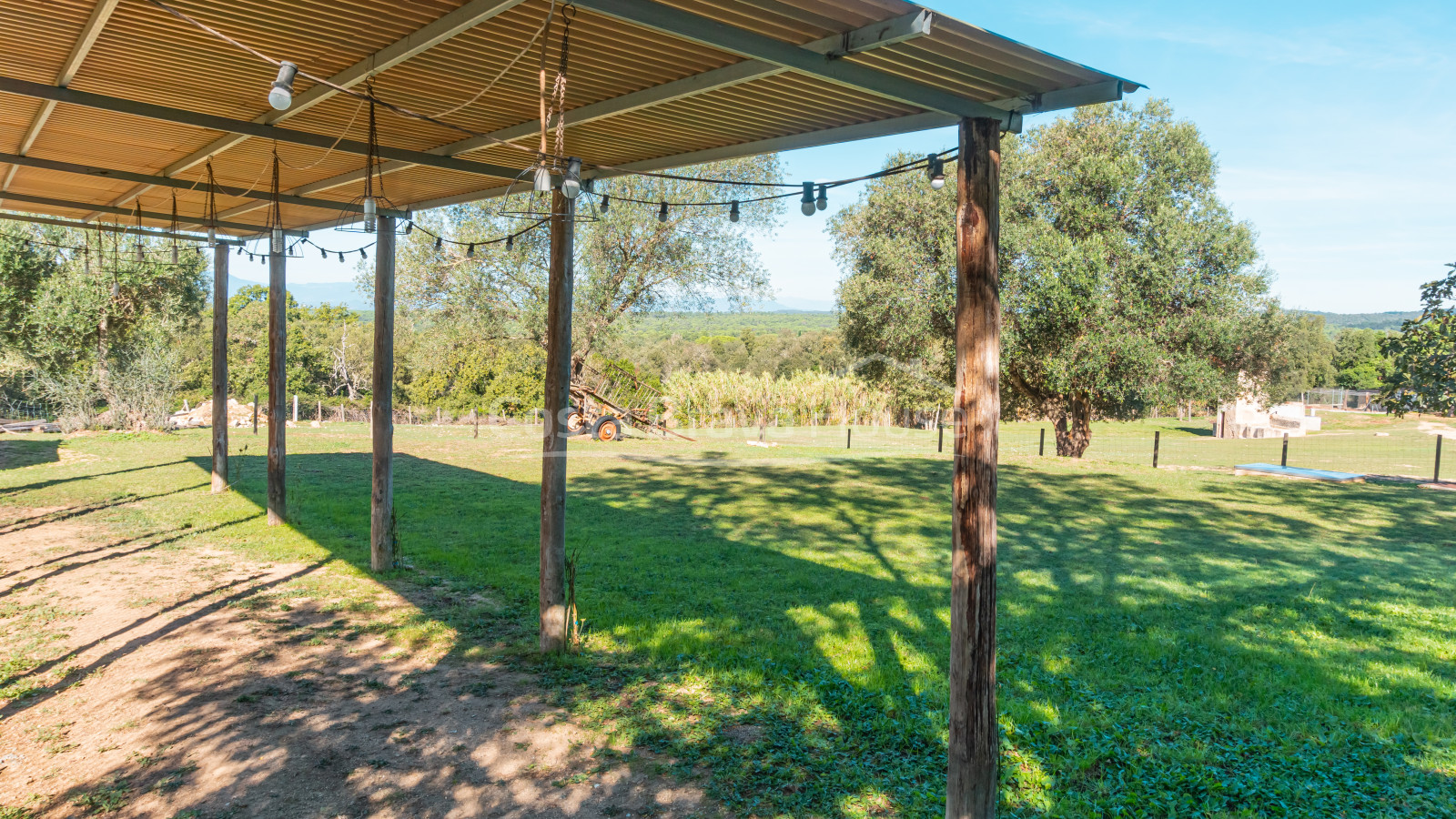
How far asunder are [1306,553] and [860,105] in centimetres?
824

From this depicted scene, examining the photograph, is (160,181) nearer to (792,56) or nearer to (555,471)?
(555,471)

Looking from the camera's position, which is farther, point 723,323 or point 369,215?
point 723,323

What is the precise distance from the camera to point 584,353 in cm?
2386

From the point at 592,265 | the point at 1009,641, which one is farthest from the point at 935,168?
the point at 592,265

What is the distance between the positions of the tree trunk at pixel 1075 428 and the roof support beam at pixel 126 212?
16433 millimetres

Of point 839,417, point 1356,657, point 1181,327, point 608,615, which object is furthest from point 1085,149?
point 608,615

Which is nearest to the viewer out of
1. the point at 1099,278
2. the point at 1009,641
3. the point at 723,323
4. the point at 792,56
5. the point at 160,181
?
the point at 792,56

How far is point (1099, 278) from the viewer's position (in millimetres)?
17172

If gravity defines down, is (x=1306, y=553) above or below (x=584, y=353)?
below

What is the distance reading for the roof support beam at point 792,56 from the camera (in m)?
3.55

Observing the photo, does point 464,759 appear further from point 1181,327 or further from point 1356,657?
point 1181,327

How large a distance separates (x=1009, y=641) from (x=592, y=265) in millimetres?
18840

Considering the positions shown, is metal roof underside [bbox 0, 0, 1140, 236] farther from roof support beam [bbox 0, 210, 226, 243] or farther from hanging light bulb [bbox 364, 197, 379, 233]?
roof support beam [bbox 0, 210, 226, 243]

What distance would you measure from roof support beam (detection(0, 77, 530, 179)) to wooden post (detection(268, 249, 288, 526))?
10.6 ft
